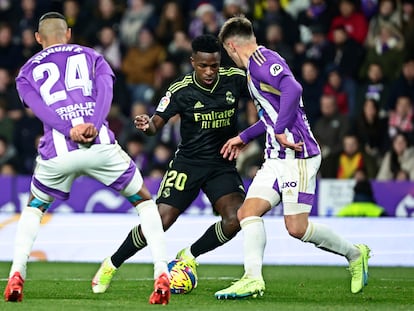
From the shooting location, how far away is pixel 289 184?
29.3 ft

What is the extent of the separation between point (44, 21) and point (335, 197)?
698 cm

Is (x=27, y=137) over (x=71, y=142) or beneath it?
beneath

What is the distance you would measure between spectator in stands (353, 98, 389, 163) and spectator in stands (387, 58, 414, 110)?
387 millimetres

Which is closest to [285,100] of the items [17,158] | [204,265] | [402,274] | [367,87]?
[402,274]

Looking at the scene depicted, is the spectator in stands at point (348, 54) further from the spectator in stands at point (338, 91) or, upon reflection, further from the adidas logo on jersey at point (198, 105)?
the adidas logo on jersey at point (198, 105)

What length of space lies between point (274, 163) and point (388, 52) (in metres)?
8.25

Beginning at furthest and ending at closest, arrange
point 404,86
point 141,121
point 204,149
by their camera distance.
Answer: point 404,86 → point 204,149 → point 141,121

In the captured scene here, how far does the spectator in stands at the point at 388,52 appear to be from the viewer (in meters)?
16.8

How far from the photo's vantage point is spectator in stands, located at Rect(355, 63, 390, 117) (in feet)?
54.0

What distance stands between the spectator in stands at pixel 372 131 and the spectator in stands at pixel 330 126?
0.69 feet

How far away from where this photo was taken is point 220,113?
1002 cm

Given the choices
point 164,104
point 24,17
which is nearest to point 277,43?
point 24,17

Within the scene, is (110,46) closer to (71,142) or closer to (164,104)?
(164,104)

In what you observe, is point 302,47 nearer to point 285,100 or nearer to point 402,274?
point 402,274
